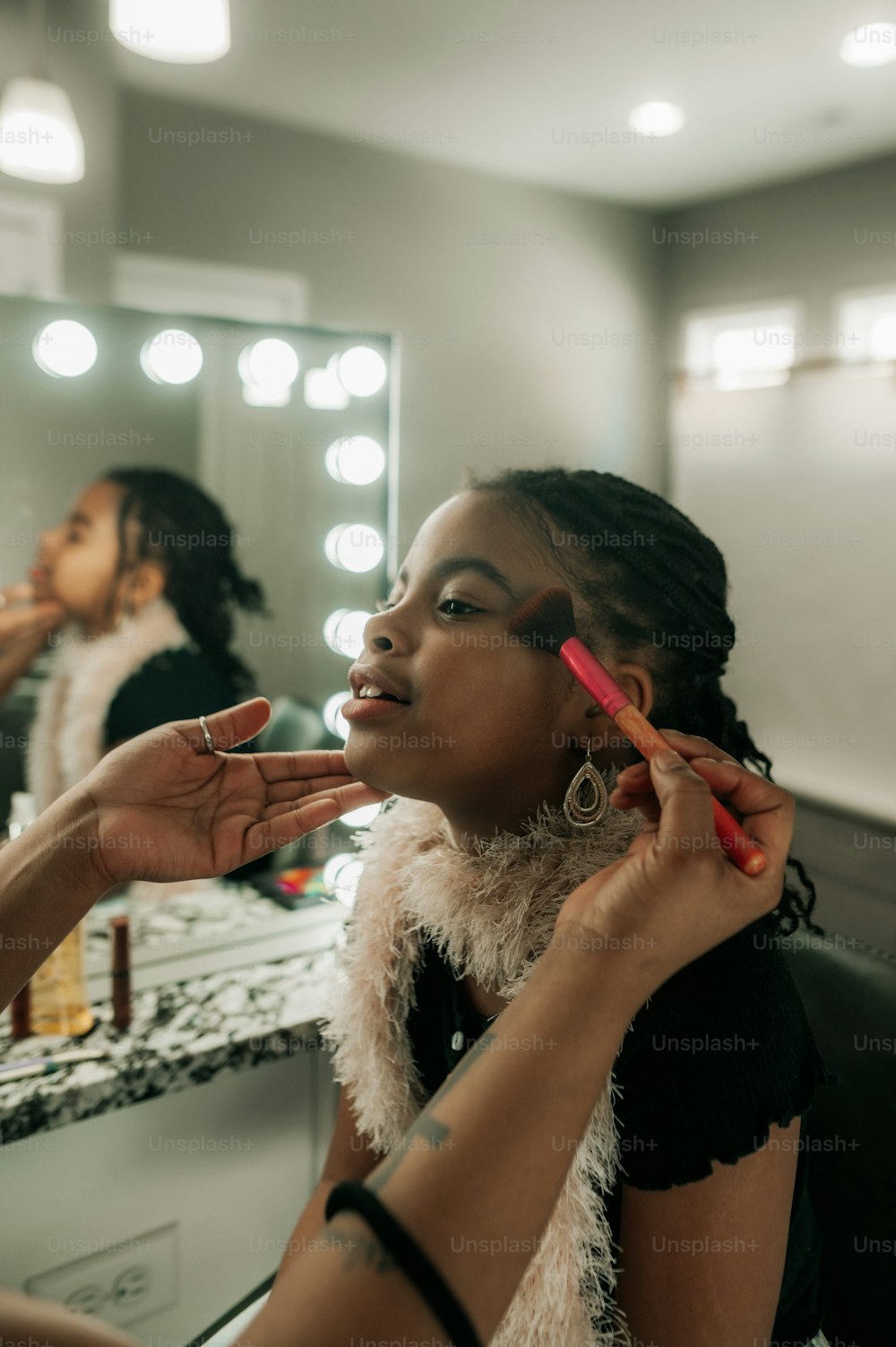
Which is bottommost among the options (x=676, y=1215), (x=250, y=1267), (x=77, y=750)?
(x=250, y=1267)

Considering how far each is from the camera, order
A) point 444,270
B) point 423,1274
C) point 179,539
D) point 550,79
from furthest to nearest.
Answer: point 444,270 → point 550,79 → point 179,539 → point 423,1274

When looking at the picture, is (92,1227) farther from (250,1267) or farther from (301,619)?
(301,619)

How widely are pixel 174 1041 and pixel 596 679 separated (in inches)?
29.6

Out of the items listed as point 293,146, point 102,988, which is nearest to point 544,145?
point 293,146

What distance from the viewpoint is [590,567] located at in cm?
88

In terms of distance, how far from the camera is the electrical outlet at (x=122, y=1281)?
1100 millimetres

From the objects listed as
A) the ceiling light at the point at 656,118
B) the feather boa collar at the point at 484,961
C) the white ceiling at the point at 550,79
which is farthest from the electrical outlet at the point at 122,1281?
the ceiling light at the point at 656,118

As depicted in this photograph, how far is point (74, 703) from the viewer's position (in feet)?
4.71

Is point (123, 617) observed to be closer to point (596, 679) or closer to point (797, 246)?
point (596, 679)

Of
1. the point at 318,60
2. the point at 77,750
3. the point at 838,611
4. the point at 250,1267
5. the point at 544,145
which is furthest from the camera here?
the point at 838,611

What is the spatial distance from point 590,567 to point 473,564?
0.12 meters

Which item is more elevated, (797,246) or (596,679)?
(797,246)

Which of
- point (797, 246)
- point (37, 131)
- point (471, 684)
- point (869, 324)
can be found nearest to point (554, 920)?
point (471, 684)

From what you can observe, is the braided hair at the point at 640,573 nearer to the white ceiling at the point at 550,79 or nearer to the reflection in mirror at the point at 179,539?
the reflection in mirror at the point at 179,539
